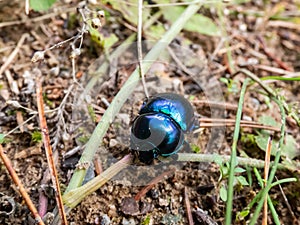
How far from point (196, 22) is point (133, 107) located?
38.6 inches

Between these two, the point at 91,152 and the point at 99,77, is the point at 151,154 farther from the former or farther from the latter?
the point at 99,77

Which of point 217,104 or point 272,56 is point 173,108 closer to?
point 217,104

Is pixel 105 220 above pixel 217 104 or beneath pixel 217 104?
beneath

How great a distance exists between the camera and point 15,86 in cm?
294

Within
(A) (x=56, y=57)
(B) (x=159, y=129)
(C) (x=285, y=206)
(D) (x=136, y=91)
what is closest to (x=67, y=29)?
(A) (x=56, y=57)

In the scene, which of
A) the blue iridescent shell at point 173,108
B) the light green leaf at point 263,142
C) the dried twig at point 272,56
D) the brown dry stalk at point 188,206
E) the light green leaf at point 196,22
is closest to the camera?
the brown dry stalk at point 188,206

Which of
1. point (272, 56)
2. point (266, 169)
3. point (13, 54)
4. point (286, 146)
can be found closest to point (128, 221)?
point (266, 169)

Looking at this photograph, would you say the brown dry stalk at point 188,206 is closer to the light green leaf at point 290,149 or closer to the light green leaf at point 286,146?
the light green leaf at point 286,146

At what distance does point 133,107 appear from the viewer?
2.92 metres

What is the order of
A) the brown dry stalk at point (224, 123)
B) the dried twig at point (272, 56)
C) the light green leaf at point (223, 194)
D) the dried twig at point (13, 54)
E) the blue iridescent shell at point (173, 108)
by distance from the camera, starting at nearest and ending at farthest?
the light green leaf at point (223, 194), the blue iridescent shell at point (173, 108), the brown dry stalk at point (224, 123), the dried twig at point (13, 54), the dried twig at point (272, 56)

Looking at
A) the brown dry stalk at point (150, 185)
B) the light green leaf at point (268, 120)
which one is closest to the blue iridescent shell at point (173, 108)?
the brown dry stalk at point (150, 185)

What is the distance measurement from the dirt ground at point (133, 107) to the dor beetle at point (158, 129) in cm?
13

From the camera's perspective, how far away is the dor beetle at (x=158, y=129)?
2.47 metres

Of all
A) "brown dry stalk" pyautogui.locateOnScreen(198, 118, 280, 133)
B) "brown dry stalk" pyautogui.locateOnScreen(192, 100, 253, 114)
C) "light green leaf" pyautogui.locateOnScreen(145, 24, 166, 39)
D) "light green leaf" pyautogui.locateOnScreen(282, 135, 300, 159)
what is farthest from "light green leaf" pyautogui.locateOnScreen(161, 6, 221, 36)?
"light green leaf" pyautogui.locateOnScreen(282, 135, 300, 159)
